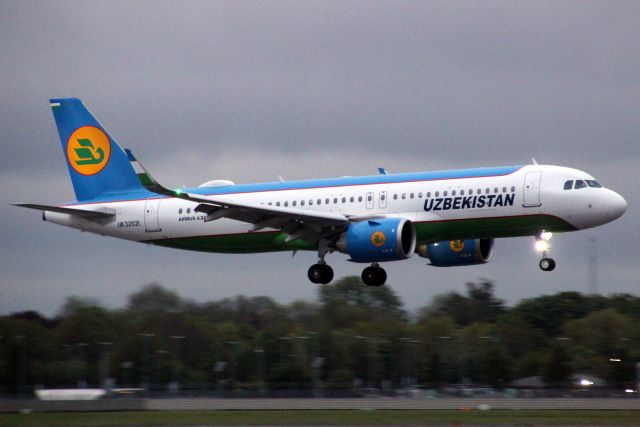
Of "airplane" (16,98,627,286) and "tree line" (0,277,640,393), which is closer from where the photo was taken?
"airplane" (16,98,627,286)

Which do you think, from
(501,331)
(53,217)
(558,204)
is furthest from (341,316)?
(558,204)

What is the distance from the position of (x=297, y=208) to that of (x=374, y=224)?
494 cm

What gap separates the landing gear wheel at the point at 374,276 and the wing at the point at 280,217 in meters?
3.08

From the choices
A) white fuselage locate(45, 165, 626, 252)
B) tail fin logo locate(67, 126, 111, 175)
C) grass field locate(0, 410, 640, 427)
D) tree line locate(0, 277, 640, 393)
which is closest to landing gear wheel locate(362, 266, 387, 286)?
white fuselage locate(45, 165, 626, 252)

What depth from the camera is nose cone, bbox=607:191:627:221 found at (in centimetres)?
5741

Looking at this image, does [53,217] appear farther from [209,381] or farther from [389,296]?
[389,296]

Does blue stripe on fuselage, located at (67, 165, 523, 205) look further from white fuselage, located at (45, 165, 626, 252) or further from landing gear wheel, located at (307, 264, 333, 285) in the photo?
landing gear wheel, located at (307, 264, 333, 285)

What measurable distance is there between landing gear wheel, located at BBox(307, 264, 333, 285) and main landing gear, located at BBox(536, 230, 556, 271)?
9836 millimetres

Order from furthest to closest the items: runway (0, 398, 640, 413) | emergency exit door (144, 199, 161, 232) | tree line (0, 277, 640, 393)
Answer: tree line (0, 277, 640, 393) → emergency exit door (144, 199, 161, 232) → runway (0, 398, 640, 413)

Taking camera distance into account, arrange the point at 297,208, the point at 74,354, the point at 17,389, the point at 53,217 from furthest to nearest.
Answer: the point at 74,354 → the point at 17,389 → the point at 53,217 → the point at 297,208

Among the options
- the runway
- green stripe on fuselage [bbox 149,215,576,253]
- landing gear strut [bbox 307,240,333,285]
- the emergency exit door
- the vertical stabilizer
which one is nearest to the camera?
green stripe on fuselage [bbox 149,215,576,253]

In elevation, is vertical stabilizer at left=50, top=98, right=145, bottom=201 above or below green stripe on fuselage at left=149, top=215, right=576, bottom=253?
above

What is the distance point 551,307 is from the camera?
138000mm

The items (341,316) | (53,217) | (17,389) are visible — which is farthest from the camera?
(341,316)
